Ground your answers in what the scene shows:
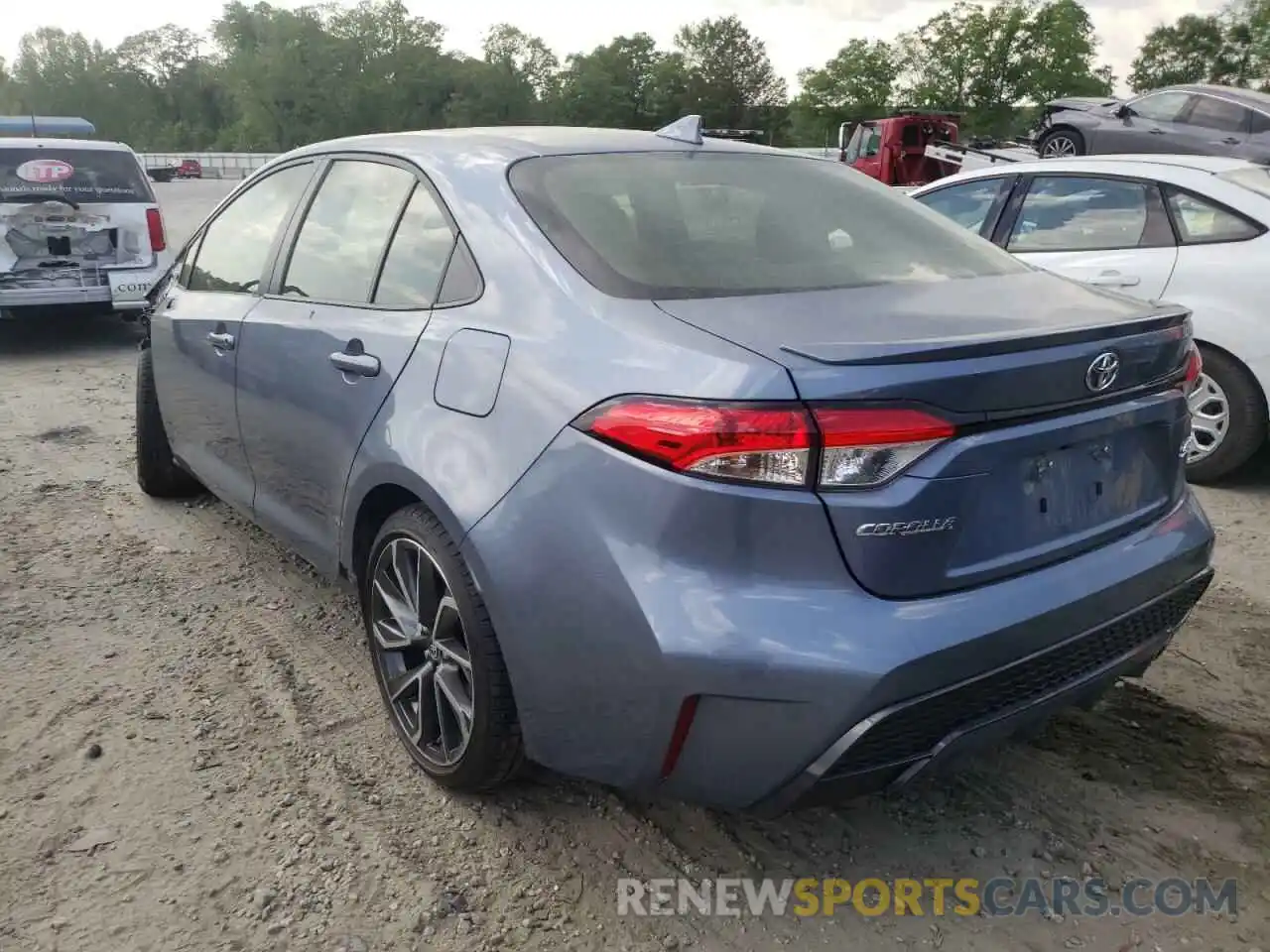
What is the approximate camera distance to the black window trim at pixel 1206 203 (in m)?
4.85

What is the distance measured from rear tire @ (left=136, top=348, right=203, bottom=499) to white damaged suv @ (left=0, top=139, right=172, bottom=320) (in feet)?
13.8

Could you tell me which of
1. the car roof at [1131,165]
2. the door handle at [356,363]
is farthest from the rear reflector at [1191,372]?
the car roof at [1131,165]

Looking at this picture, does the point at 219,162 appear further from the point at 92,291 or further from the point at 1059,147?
the point at 92,291

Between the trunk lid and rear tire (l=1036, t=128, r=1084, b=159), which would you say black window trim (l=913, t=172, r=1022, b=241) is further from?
rear tire (l=1036, t=128, r=1084, b=159)

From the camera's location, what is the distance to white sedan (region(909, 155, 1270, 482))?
4824mm

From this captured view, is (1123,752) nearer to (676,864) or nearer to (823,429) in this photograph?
(676,864)

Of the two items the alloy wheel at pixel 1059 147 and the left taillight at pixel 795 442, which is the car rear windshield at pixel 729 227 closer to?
the left taillight at pixel 795 442

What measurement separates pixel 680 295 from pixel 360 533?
3.89 feet

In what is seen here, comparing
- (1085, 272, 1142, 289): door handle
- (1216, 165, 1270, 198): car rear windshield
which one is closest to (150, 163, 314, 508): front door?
(1085, 272, 1142, 289): door handle

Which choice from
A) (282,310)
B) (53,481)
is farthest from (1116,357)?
(53,481)

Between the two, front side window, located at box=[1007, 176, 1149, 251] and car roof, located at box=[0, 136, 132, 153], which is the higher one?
front side window, located at box=[1007, 176, 1149, 251]

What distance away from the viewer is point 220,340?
352cm

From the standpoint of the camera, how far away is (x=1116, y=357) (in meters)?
2.12

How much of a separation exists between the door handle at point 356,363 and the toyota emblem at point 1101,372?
1.66m
